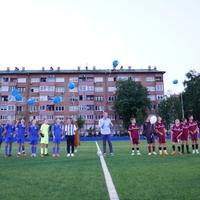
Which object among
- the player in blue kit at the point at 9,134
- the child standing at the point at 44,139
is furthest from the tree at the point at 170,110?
the player in blue kit at the point at 9,134

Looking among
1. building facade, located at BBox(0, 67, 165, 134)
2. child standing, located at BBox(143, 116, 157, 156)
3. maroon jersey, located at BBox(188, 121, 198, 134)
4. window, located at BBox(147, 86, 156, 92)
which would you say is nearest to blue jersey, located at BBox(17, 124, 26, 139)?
child standing, located at BBox(143, 116, 157, 156)

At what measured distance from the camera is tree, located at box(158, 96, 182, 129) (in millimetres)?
87938

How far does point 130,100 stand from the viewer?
300ft

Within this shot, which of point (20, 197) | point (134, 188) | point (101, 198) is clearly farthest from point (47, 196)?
point (134, 188)

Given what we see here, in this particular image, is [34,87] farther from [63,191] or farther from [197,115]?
[63,191]

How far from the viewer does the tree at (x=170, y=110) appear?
87938 millimetres

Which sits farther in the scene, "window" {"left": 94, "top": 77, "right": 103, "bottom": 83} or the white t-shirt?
"window" {"left": 94, "top": 77, "right": 103, "bottom": 83}

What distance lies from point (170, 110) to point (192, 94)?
6414 mm

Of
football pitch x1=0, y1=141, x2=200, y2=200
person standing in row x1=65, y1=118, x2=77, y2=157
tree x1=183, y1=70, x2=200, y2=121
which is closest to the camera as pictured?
football pitch x1=0, y1=141, x2=200, y2=200

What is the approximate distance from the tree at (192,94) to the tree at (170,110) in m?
2.04

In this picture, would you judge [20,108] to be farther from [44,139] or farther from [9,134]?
[44,139]

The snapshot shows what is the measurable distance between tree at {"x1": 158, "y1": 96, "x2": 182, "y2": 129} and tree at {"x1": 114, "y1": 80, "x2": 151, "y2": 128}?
501 cm

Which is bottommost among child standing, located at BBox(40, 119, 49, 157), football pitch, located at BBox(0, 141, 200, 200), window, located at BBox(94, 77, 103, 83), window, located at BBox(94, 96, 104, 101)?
football pitch, located at BBox(0, 141, 200, 200)

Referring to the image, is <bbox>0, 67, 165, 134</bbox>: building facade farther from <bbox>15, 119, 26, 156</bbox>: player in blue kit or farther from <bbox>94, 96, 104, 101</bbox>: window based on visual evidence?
<bbox>15, 119, 26, 156</bbox>: player in blue kit
